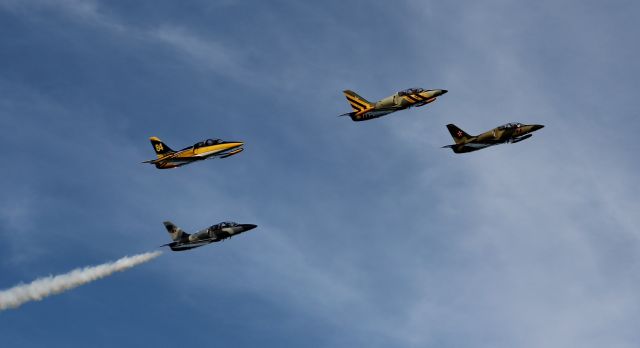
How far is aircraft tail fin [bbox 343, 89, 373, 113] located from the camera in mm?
193075

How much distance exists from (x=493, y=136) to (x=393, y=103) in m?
23.5

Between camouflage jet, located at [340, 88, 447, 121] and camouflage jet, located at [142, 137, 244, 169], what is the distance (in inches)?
1018

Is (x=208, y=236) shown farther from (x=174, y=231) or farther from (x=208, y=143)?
(x=208, y=143)

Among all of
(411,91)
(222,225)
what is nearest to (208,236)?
(222,225)

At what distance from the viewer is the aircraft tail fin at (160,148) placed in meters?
190

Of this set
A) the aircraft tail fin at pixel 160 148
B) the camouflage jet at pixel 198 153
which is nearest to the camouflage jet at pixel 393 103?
the camouflage jet at pixel 198 153

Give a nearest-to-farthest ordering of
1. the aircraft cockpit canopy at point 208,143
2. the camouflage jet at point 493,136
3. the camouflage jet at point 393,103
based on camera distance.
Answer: the camouflage jet at point 493,136, the aircraft cockpit canopy at point 208,143, the camouflage jet at point 393,103

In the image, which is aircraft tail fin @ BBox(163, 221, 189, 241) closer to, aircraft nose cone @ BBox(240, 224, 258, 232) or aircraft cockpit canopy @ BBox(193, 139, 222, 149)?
aircraft nose cone @ BBox(240, 224, 258, 232)

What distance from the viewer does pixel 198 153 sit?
185m

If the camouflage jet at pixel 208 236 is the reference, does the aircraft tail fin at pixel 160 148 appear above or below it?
above

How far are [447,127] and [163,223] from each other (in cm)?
6019

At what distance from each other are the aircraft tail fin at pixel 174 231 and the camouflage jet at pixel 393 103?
42791 millimetres

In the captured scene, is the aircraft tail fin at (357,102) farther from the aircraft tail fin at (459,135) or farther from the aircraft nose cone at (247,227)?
the aircraft nose cone at (247,227)

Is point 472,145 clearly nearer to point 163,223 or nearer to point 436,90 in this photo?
point 436,90
